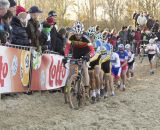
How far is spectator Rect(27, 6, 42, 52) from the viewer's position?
1121 centimetres

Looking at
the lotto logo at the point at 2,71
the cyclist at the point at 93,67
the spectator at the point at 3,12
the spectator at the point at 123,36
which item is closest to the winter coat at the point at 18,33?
the spectator at the point at 3,12

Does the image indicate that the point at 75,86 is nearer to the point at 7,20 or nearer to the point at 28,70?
the point at 28,70

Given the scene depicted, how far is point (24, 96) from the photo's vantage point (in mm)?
11070

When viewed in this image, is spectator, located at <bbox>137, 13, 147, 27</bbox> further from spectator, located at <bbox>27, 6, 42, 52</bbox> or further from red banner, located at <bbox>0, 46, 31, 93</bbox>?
red banner, located at <bbox>0, 46, 31, 93</bbox>

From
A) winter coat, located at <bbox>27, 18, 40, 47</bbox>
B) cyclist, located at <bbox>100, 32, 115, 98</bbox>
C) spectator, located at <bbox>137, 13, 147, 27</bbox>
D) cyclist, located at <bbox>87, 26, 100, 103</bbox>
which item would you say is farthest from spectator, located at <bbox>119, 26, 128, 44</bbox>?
winter coat, located at <bbox>27, 18, 40, 47</bbox>

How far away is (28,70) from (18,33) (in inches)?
44.6

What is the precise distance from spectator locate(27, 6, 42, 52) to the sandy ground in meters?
1.39

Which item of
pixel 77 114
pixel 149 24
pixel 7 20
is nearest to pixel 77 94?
pixel 77 114

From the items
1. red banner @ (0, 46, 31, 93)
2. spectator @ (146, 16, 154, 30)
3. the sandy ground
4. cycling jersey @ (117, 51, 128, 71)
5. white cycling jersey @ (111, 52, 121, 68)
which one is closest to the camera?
the sandy ground

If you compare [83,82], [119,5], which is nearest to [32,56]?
[83,82]

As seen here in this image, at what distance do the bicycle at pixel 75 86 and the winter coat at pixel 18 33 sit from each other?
4.37ft

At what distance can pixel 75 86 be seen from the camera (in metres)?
10.8

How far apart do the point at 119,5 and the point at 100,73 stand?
43994 millimetres

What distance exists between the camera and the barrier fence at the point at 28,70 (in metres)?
9.71
